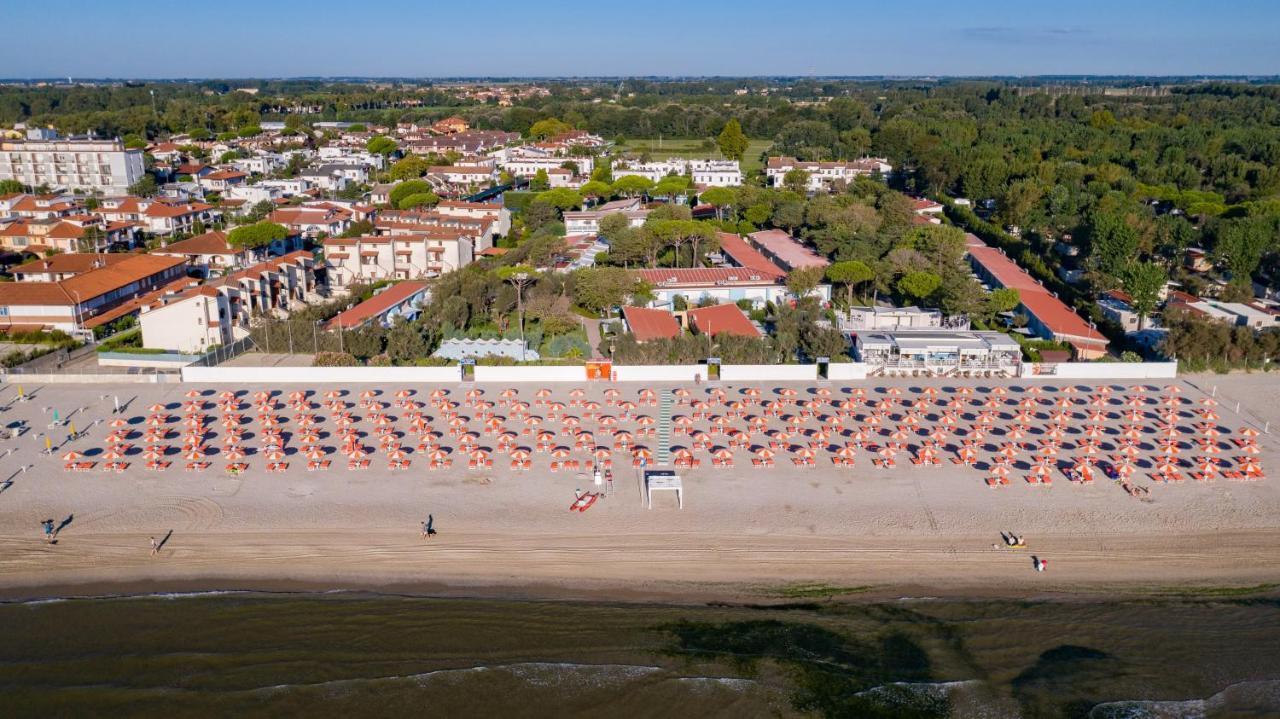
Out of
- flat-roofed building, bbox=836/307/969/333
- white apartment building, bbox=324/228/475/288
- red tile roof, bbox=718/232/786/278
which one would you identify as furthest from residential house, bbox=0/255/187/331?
flat-roofed building, bbox=836/307/969/333

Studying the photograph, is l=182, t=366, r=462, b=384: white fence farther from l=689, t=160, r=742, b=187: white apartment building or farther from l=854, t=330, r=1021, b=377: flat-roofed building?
l=689, t=160, r=742, b=187: white apartment building

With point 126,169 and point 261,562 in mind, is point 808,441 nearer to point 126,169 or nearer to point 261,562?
point 261,562

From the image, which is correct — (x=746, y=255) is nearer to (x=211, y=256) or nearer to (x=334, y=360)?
(x=334, y=360)

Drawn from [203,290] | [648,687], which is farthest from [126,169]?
[648,687]

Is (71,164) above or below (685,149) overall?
below

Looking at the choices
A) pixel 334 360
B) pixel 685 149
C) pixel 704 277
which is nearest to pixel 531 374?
pixel 334 360

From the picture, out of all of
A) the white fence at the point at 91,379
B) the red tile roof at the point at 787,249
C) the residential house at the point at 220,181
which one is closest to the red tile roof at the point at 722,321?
the red tile roof at the point at 787,249
